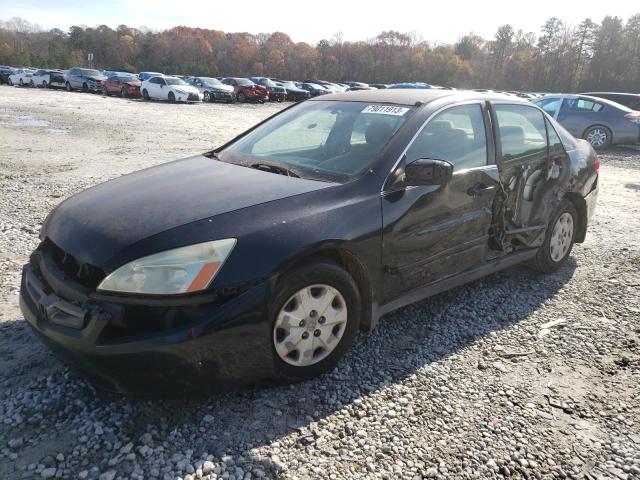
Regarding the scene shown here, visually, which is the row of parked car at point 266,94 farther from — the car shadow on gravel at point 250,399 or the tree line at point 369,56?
the tree line at point 369,56

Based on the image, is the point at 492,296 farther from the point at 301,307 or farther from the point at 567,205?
the point at 301,307

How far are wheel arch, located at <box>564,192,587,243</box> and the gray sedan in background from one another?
32.7ft

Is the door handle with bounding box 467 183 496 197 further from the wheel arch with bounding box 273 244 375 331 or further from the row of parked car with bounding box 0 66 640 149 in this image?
the row of parked car with bounding box 0 66 640 149

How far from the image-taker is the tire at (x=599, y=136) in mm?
13962

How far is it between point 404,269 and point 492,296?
1.40 metres

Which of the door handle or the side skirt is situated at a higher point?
the door handle

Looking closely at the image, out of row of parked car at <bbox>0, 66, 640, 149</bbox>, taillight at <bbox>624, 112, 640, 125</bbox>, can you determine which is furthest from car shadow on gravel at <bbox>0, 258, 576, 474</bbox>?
taillight at <bbox>624, 112, 640, 125</bbox>

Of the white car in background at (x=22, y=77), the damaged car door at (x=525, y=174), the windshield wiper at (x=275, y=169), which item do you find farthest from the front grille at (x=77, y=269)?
the white car in background at (x=22, y=77)

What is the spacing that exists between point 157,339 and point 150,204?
34.0 inches

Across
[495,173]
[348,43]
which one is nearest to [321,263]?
[495,173]

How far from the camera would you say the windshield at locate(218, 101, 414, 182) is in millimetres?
3279

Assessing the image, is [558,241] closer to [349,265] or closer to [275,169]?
[349,265]

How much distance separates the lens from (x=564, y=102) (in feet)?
47.0

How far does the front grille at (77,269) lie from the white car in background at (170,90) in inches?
1086
